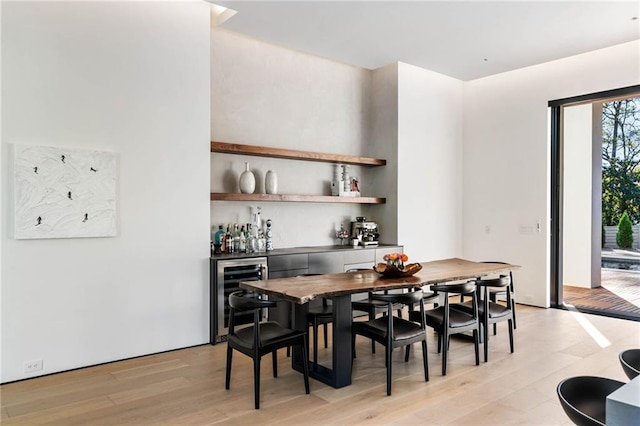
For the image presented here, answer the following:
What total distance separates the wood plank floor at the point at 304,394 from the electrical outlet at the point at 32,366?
0.29ft

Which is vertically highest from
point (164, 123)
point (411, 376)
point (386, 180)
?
point (164, 123)

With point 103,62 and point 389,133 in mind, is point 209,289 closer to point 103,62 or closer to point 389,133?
point 103,62

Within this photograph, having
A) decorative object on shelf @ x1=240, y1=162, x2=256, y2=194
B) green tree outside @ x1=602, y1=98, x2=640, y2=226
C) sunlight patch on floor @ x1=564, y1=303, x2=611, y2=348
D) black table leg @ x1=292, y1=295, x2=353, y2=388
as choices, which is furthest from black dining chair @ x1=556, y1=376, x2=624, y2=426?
green tree outside @ x1=602, y1=98, x2=640, y2=226

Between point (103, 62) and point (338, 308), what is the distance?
2.89 m

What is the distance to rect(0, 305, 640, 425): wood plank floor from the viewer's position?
289cm

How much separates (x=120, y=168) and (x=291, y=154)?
6.62 feet

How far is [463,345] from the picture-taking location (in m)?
4.46

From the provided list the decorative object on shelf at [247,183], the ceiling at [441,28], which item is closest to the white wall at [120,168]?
the decorative object on shelf at [247,183]

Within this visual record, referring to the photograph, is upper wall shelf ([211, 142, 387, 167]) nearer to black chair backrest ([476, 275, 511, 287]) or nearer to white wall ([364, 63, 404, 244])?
white wall ([364, 63, 404, 244])

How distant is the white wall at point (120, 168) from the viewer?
350 cm

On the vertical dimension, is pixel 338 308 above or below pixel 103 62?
below

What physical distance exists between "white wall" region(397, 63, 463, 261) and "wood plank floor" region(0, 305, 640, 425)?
2.44 metres

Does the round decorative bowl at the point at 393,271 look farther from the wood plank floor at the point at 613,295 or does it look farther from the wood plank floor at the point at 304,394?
the wood plank floor at the point at 613,295

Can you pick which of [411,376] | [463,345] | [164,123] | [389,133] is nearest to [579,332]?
[463,345]
